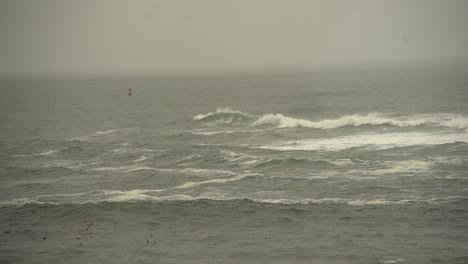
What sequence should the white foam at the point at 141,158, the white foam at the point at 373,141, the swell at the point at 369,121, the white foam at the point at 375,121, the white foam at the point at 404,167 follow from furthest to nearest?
1. the swell at the point at 369,121
2. the white foam at the point at 375,121
3. the white foam at the point at 373,141
4. the white foam at the point at 141,158
5. the white foam at the point at 404,167

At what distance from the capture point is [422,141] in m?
51.5

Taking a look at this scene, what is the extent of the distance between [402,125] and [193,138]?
2225 cm

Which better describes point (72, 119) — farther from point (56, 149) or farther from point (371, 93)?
point (371, 93)

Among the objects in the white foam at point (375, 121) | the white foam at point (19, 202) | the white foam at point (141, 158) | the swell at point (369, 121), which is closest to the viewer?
the white foam at point (19, 202)

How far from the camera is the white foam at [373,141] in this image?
5096 centimetres

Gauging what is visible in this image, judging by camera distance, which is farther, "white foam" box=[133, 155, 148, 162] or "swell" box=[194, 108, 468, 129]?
"swell" box=[194, 108, 468, 129]

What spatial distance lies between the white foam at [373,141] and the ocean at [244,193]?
0.18 metres

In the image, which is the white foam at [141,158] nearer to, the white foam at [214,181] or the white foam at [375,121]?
the white foam at [214,181]

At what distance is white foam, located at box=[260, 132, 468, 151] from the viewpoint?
2006 inches

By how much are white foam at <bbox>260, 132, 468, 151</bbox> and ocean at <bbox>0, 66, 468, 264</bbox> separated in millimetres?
184

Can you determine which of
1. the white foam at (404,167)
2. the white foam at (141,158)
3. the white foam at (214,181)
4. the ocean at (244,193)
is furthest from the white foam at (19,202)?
the white foam at (404,167)

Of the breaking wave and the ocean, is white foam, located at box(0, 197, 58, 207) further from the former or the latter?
the breaking wave

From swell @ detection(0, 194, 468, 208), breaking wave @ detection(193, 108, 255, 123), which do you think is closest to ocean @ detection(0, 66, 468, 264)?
swell @ detection(0, 194, 468, 208)

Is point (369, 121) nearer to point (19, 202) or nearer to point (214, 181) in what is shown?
point (214, 181)
